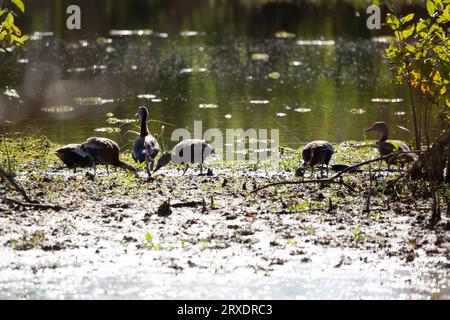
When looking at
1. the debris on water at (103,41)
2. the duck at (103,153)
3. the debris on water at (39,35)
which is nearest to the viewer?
the duck at (103,153)

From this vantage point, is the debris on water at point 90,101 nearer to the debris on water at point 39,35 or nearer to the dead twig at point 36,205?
the dead twig at point 36,205

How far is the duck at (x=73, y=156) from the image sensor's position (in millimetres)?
14633

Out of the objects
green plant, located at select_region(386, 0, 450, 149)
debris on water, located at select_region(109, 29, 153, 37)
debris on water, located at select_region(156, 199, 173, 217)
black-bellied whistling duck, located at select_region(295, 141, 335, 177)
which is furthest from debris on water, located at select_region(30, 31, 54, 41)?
debris on water, located at select_region(156, 199, 173, 217)

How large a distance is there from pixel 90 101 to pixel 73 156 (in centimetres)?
987

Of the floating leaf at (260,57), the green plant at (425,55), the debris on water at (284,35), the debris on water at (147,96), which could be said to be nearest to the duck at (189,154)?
the green plant at (425,55)

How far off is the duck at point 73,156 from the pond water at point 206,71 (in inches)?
107

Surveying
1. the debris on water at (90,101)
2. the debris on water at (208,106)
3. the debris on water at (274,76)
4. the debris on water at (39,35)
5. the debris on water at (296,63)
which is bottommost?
the debris on water at (208,106)

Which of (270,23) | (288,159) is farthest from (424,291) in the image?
(270,23)

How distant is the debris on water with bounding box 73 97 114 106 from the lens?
24.1m

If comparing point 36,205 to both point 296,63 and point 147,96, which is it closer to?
point 147,96

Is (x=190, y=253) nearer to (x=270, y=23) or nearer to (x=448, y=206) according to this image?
(x=448, y=206)

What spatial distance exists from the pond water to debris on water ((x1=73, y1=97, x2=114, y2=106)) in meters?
0.05

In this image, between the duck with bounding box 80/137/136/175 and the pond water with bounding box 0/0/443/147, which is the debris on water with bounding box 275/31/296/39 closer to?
the pond water with bounding box 0/0/443/147

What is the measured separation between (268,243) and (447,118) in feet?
14.7
